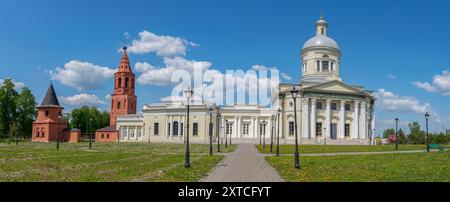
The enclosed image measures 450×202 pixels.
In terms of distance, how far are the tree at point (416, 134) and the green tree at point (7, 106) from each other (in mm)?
84837

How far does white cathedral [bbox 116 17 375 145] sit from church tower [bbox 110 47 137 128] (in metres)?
5.41

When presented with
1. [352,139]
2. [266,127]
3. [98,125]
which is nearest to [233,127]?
[266,127]

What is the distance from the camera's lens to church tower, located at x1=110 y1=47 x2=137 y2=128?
8869 cm

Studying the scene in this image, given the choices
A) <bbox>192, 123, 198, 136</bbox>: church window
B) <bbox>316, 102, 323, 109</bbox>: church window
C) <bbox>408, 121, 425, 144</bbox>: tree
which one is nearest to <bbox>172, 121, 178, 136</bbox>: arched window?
<bbox>192, 123, 198, 136</bbox>: church window

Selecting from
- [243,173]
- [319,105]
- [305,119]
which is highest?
[319,105]

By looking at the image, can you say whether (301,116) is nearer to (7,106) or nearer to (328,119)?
(328,119)

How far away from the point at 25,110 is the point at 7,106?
16.1 feet

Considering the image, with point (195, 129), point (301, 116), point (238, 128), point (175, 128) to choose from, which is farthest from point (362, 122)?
point (175, 128)

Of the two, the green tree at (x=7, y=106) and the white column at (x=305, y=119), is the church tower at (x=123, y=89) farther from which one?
the white column at (x=305, y=119)

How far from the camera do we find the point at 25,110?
80.2 m
